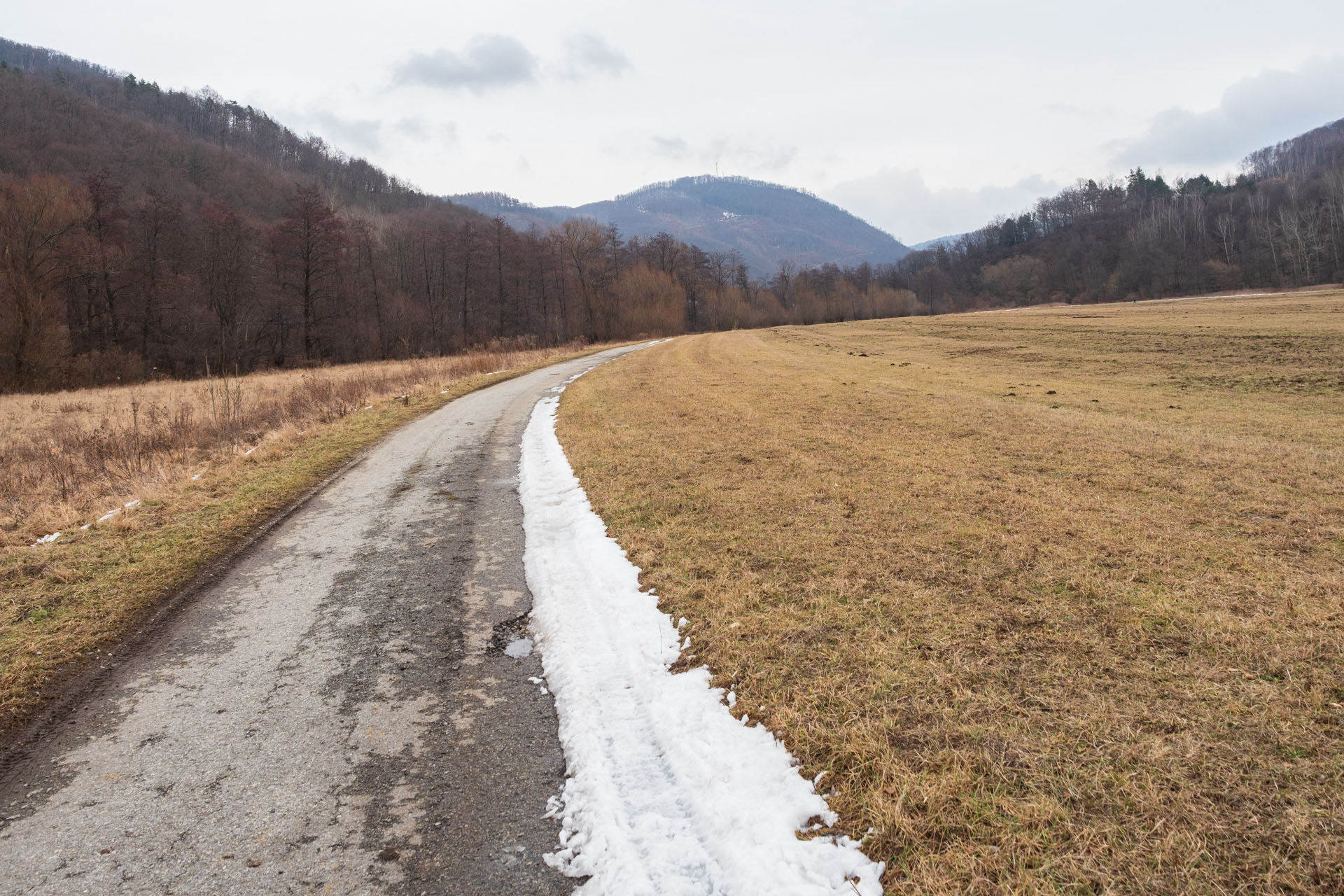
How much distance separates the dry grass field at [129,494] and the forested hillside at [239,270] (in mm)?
14319

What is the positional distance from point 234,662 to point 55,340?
34286mm

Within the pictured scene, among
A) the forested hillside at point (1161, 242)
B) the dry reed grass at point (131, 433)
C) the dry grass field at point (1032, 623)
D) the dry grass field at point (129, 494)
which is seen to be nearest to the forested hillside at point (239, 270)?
the dry reed grass at point (131, 433)

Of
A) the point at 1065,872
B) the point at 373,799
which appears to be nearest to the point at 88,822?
the point at 373,799

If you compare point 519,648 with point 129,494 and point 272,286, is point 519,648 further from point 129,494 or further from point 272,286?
point 272,286

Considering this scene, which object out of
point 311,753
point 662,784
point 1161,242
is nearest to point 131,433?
point 311,753

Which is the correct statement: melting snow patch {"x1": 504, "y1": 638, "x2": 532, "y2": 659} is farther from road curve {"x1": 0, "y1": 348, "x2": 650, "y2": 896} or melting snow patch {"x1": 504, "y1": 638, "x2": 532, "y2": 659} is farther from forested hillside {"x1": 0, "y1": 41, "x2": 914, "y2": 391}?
forested hillside {"x1": 0, "y1": 41, "x2": 914, "y2": 391}

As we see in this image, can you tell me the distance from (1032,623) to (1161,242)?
126637 mm

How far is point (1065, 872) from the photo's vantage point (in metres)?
2.16

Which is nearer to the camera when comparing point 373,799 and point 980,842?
point 980,842

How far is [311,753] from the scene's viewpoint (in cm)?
320

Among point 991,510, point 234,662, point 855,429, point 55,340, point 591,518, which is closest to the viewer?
point 234,662

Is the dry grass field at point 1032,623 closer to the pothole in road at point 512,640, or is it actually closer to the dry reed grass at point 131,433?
the pothole in road at point 512,640

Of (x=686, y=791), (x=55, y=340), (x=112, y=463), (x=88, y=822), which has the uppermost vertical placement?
(x=55, y=340)

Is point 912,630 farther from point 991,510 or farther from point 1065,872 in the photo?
point 991,510
